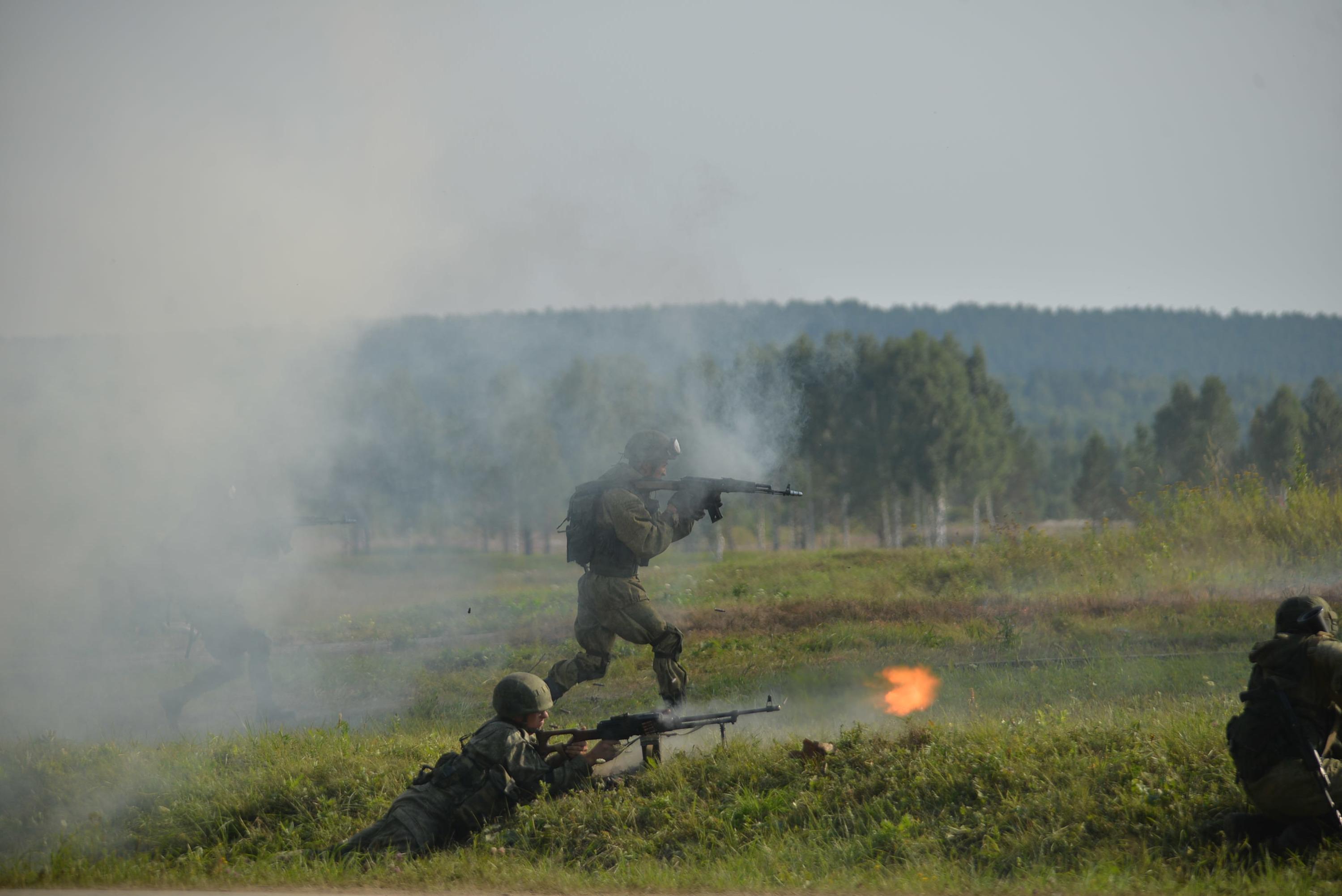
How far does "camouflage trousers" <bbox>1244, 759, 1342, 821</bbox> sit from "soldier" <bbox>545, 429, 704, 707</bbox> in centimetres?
392

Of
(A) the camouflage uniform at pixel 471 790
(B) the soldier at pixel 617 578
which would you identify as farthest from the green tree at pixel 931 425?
(A) the camouflage uniform at pixel 471 790

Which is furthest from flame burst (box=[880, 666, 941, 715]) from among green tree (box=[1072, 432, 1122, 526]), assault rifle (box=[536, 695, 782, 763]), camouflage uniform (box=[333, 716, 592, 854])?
green tree (box=[1072, 432, 1122, 526])

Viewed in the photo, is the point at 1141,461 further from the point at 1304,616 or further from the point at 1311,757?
the point at 1311,757

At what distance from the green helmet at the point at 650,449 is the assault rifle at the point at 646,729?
1.98m

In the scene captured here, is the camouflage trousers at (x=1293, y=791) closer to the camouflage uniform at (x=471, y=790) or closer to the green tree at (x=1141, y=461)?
the camouflage uniform at (x=471, y=790)

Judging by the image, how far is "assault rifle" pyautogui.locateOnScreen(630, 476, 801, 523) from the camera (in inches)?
331

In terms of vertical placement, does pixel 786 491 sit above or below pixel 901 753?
above

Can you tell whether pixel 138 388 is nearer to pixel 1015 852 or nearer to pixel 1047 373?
pixel 1015 852

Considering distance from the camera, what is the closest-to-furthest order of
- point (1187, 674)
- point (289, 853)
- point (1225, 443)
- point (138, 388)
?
point (289, 853), point (1187, 674), point (138, 388), point (1225, 443)

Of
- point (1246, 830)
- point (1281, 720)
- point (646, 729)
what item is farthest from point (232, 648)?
point (1281, 720)

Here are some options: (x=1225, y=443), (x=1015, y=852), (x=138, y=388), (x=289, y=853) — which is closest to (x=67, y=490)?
(x=138, y=388)

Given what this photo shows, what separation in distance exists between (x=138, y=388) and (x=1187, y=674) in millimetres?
14515

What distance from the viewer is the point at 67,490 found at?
1494 cm

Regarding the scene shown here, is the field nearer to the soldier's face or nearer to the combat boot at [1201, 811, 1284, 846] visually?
the combat boot at [1201, 811, 1284, 846]
